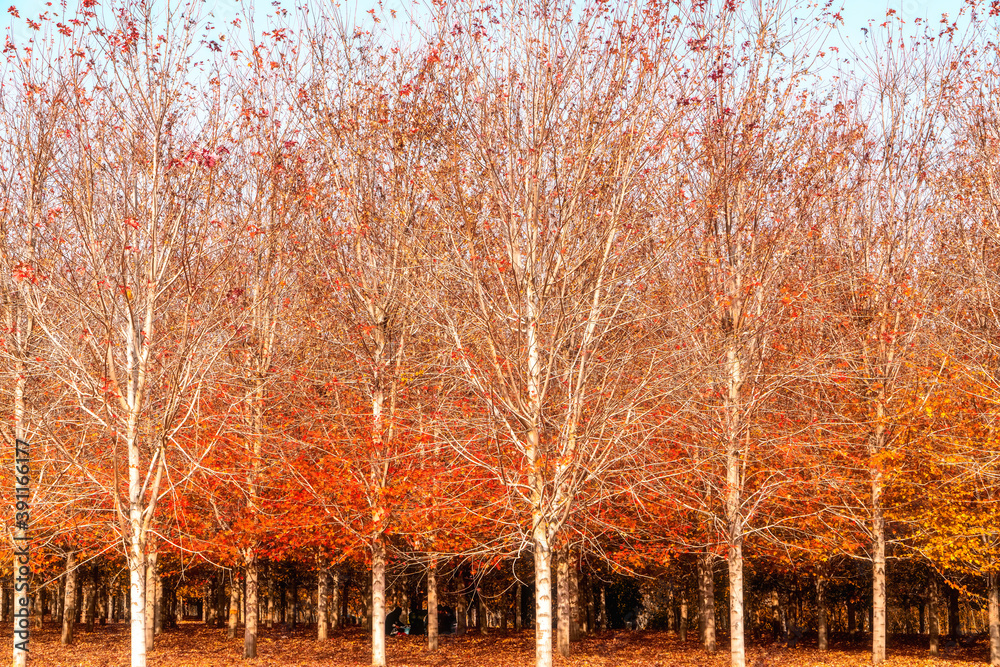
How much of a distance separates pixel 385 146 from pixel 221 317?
5.69 m

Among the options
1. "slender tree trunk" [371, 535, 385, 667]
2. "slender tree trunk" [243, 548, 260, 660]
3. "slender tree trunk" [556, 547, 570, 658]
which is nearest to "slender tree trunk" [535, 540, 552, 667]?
"slender tree trunk" [371, 535, 385, 667]

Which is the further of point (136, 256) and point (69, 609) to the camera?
point (69, 609)

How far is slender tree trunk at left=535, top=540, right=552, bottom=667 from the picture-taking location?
11359mm

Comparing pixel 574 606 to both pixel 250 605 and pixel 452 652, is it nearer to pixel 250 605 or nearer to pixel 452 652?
pixel 452 652

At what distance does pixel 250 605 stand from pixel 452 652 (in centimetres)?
547

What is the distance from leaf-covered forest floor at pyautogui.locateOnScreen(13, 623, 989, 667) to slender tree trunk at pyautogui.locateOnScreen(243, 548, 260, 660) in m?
0.30

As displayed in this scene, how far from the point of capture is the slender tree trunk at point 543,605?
11359 mm

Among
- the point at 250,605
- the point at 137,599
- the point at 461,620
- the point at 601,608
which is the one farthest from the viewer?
the point at 601,608

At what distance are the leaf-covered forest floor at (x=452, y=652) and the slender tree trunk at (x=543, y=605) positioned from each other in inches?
266

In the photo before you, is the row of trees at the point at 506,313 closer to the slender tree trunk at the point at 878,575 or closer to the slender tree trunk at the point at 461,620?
the slender tree trunk at the point at 878,575

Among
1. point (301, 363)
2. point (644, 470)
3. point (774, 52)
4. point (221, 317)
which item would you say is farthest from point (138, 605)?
point (774, 52)

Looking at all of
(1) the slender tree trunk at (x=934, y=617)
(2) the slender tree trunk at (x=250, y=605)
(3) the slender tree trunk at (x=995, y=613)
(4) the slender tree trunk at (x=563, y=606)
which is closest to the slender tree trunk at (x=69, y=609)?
(2) the slender tree trunk at (x=250, y=605)

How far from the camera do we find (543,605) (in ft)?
37.5

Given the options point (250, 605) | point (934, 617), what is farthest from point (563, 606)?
point (934, 617)
